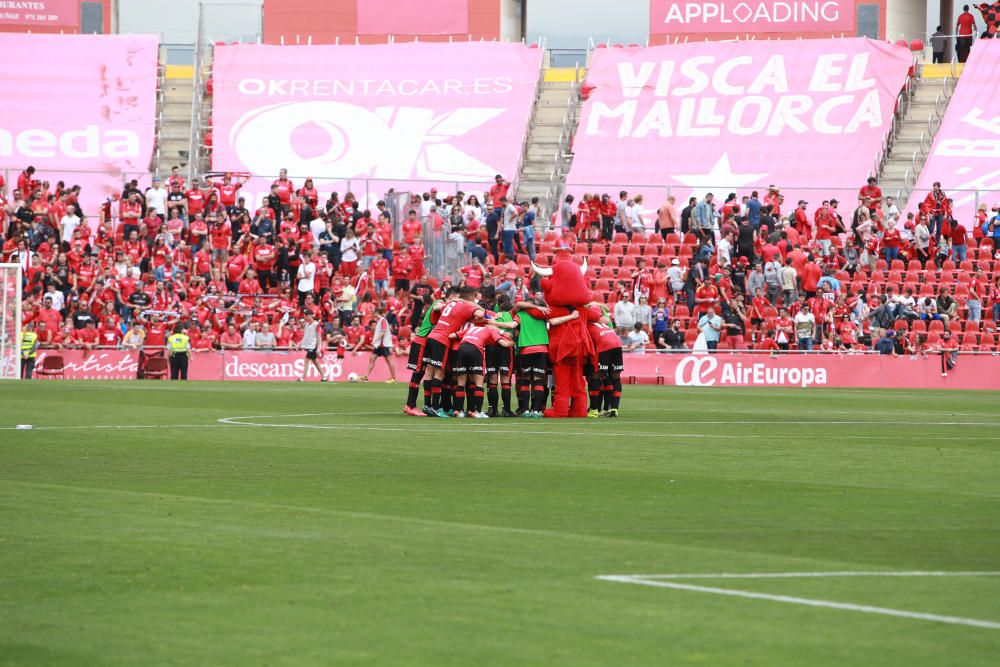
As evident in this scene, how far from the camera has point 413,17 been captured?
68.7 meters

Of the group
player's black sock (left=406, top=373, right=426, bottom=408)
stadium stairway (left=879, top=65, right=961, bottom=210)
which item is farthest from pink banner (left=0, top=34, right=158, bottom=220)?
player's black sock (left=406, top=373, right=426, bottom=408)

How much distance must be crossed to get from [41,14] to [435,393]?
5135 cm

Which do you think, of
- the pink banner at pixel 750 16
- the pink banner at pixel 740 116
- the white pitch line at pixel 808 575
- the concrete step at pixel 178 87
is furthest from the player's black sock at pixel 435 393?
the pink banner at pixel 750 16

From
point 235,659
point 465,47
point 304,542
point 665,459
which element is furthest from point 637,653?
point 465,47

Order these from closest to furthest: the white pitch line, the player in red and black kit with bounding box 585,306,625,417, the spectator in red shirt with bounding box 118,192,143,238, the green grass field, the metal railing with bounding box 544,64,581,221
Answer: the green grass field → the white pitch line → the player in red and black kit with bounding box 585,306,625,417 → the spectator in red shirt with bounding box 118,192,143,238 → the metal railing with bounding box 544,64,581,221

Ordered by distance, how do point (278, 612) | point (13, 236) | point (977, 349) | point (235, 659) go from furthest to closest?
point (13, 236), point (977, 349), point (278, 612), point (235, 659)

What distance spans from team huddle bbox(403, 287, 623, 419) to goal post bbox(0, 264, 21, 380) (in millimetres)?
19635

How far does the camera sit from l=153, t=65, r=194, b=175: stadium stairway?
59.6m

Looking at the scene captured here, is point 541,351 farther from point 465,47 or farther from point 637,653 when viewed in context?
point 465,47

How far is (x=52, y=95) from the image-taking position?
195ft

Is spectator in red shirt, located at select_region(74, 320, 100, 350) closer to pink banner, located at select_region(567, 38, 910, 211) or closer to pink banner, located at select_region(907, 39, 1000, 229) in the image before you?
pink banner, located at select_region(567, 38, 910, 211)

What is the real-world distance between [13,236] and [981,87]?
99.8 feet

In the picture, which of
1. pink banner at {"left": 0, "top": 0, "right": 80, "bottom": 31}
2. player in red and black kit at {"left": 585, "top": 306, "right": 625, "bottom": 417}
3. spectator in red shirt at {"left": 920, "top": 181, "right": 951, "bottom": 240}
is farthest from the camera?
pink banner at {"left": 0, "top": 0, "right": 80, "bottom": 31}

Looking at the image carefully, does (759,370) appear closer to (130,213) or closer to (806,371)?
(806,371)
